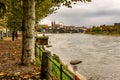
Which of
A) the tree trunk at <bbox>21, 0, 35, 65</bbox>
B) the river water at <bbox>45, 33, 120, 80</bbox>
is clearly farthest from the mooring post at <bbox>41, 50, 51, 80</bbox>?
the river water at <bbox>45, 33, 120, 80</bbox>

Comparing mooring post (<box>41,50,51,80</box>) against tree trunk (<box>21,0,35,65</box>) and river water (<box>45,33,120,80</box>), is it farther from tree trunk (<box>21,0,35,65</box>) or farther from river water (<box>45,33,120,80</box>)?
river water (<box>45,33,120,80</box>)

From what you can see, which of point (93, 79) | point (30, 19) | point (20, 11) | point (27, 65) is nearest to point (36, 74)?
point (27, 65)

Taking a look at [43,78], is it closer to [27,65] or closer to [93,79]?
[27,65]

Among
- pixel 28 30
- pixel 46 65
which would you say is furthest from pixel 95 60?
pixel 46 65

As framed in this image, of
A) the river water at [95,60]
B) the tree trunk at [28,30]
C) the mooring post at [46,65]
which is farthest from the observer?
the river water at [95,60]

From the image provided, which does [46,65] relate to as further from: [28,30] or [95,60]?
[95,60]

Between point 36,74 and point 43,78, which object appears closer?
point 43,78

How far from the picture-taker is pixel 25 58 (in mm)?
17578

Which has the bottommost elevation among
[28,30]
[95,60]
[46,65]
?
[95,60]

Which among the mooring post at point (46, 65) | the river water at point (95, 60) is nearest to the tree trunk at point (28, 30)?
the mooring post at point (46, 65)

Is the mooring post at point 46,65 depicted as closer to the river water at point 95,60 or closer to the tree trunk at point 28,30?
the tree trunk at point 28,30

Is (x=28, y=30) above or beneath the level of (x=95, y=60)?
above

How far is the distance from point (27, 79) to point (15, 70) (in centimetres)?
270

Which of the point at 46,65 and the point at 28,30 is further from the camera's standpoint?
the point at 28,30
